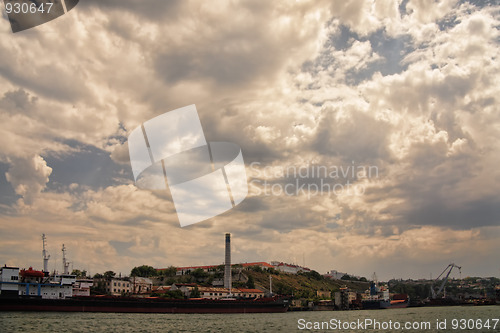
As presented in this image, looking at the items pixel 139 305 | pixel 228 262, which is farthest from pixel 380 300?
pixel 139 305

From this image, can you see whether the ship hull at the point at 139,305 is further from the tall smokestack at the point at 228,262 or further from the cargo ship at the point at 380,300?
the cargo ship at the point at 380,300

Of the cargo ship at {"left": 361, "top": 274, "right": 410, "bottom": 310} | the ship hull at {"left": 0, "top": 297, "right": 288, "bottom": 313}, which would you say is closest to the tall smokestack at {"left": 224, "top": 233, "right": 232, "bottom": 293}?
the ship hull at {"left": 0, "top": 297, "right": 288, "bottom": 313}

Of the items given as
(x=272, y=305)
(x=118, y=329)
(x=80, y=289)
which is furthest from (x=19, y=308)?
(x=272, y=305)

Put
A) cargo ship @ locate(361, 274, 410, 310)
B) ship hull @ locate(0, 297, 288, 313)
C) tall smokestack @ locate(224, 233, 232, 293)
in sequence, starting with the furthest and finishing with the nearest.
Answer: cargo ship @ locate(361, 274, 410, 310) < tall smokestack @ locate(224, 233, 232, 293) < ship hull @ locate(0, 297, 288, 313)

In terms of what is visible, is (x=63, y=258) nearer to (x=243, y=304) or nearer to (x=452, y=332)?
(x=243, y=304)

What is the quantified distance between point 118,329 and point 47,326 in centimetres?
843

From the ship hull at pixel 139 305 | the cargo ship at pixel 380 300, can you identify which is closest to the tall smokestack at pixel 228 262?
the ship hull at pixel 139 305

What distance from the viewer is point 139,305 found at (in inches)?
3607

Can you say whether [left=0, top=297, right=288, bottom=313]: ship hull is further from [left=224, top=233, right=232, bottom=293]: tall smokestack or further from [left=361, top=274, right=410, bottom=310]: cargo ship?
[left=361, top=274, right=410, bottom=310]: cargo ship

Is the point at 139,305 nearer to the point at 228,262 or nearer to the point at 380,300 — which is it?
the point at 228,262

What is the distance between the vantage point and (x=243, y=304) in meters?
108

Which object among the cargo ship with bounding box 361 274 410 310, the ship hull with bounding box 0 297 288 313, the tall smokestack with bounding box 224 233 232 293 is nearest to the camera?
the ship hull with bounding box 0 297 288 313

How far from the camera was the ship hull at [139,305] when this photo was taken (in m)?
77.9

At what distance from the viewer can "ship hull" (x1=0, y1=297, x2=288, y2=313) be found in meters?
77.9
